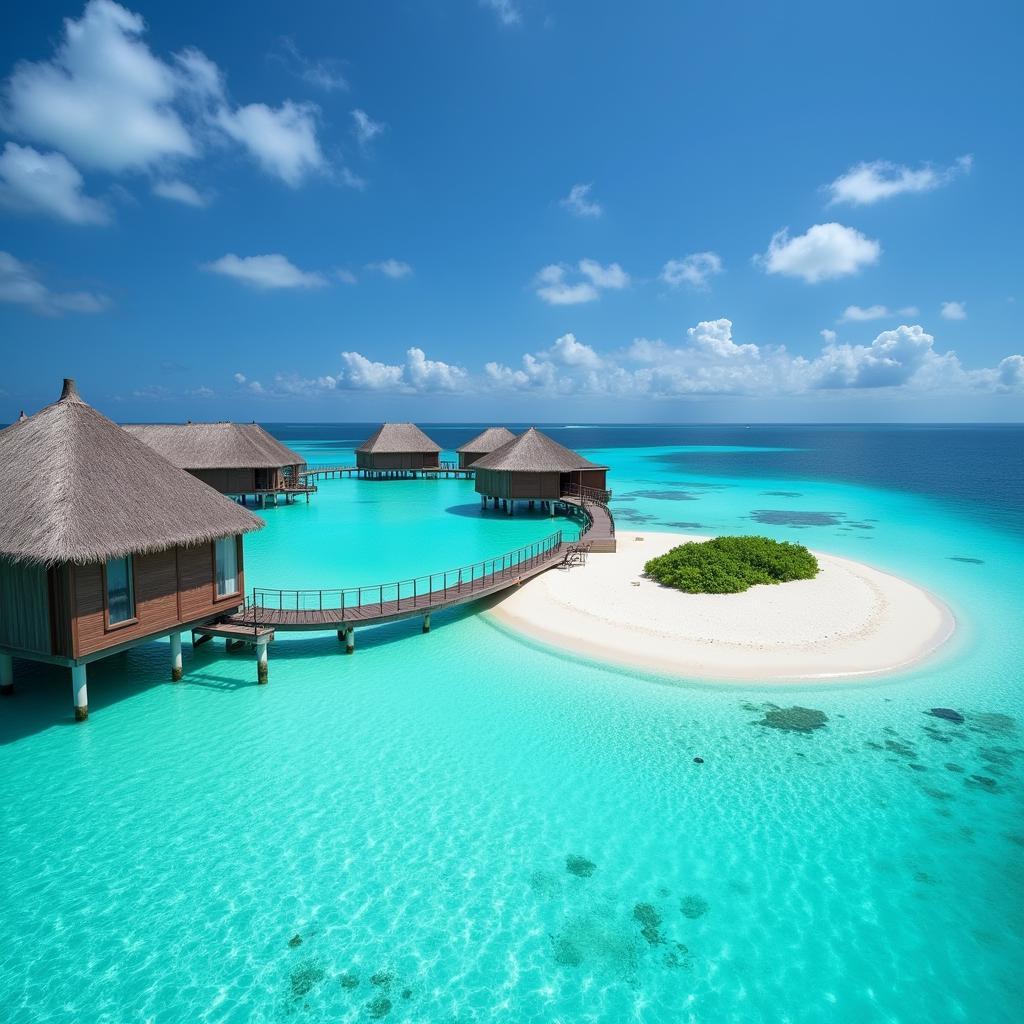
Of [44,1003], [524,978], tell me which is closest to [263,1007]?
[44,1003]

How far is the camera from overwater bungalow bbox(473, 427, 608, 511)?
3650 cm

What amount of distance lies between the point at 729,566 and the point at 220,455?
3357 cm

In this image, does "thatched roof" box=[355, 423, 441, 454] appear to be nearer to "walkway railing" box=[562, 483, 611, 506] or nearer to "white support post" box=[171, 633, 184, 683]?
"walkway railing" box=[562, 483, 611, 506]

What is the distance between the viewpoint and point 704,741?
38.3 ft

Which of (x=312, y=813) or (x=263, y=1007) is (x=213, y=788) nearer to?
(x=312, y=813)

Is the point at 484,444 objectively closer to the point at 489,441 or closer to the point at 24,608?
the point at 489,441

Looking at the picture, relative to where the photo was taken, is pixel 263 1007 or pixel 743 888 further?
Answer: pixel 743 888

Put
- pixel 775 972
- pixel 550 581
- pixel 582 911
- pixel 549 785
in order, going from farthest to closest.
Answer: pixel 550 581, pixel 549 785, pixel 582 911, pixel 775 972

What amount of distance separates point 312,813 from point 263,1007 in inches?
122

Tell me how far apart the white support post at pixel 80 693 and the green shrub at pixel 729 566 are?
1680cm

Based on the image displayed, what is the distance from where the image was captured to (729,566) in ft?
71.7

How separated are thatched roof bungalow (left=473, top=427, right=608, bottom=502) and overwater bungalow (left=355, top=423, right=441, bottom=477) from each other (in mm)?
23380

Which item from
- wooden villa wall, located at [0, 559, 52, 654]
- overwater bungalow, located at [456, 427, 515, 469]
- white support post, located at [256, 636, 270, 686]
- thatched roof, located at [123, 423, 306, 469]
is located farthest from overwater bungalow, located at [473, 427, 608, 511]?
wooden villa wall, located at [0, 559, 52, 654]

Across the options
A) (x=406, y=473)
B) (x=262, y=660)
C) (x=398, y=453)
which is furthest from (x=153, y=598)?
(x=406, y=473)
